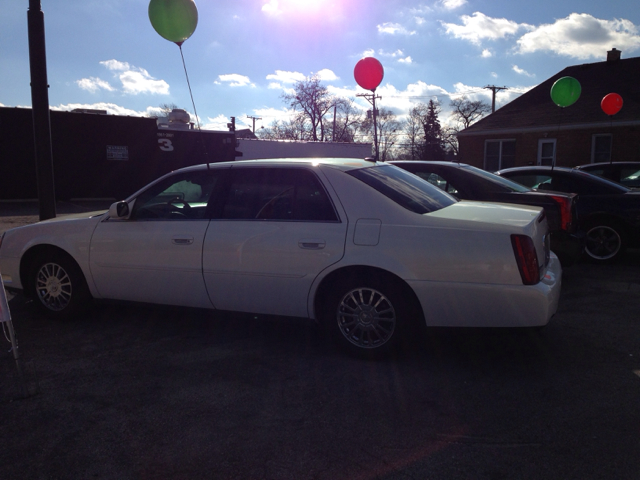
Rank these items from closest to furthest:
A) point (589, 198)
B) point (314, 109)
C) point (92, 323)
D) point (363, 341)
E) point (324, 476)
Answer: point (324, 476) → point (363, 341) → point (92, 323) → point (589, 198) → point (314, 109)

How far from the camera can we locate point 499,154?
2480cm

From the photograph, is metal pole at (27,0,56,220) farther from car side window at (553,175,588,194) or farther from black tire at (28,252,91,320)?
car side window at (553,175,588,194)

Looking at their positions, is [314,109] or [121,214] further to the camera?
[314,109]

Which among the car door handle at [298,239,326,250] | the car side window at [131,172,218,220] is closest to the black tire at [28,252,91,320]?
the car side window at [131,172,218,220]

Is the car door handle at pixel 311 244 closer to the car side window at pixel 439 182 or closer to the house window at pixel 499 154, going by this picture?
the car side window at pixel 439 182

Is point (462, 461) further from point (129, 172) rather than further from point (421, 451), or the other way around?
point (129, 172)

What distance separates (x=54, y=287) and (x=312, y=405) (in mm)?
3103

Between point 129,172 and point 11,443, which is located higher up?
point 129,172

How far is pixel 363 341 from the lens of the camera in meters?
3.94

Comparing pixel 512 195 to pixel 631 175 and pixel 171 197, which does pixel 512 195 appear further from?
pixel 631 175

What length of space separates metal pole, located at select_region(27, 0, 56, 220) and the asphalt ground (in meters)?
3.67

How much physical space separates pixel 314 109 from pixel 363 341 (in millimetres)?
57345

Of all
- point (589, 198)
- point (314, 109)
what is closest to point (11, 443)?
point (589, 198)

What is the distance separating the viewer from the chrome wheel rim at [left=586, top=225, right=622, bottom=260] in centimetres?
749
